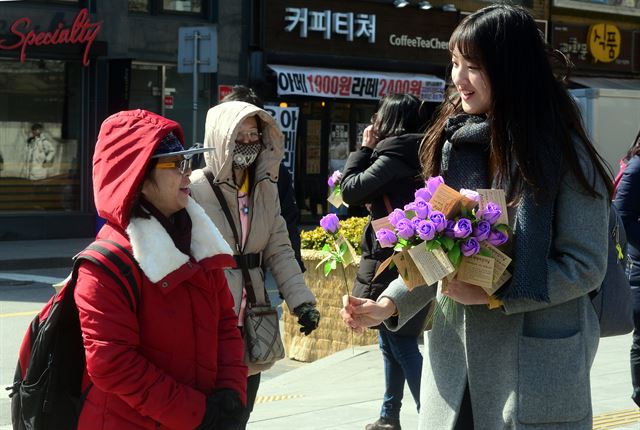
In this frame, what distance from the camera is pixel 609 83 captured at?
92.6 feet

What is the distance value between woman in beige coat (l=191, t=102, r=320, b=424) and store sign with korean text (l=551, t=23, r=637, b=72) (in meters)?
23.5

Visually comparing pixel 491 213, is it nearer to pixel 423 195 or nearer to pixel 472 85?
pixel 423 195

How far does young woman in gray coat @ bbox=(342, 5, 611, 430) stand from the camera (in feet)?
9.72

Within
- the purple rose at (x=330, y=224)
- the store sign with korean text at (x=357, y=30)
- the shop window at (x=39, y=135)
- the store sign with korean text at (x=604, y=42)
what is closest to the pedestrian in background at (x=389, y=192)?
the purple rose at (x=330, y=224)

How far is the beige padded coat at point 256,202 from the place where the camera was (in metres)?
4.71

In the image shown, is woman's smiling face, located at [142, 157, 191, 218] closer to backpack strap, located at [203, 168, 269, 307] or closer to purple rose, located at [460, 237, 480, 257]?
purple rose, located at [460, 237, 480, 257]

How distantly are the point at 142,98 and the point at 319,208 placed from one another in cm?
437

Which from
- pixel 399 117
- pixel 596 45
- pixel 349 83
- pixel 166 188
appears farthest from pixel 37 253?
pixel 596 45

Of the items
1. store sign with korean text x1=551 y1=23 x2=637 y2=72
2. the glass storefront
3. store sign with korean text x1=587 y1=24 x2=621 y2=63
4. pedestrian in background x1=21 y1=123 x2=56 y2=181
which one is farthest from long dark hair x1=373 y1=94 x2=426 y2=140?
store sign with korean text x1=587 y1=24 x2=621 y2=63

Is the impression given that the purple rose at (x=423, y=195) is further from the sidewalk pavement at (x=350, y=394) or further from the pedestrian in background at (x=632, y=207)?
the sidewalk pavement at (x=350, y=394)

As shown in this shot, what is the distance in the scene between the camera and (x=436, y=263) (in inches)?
116

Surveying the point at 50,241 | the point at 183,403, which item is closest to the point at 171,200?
the point at 183,403

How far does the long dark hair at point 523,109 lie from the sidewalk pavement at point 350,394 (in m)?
3.58

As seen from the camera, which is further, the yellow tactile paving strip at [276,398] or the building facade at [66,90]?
the building facade at [66,90]
